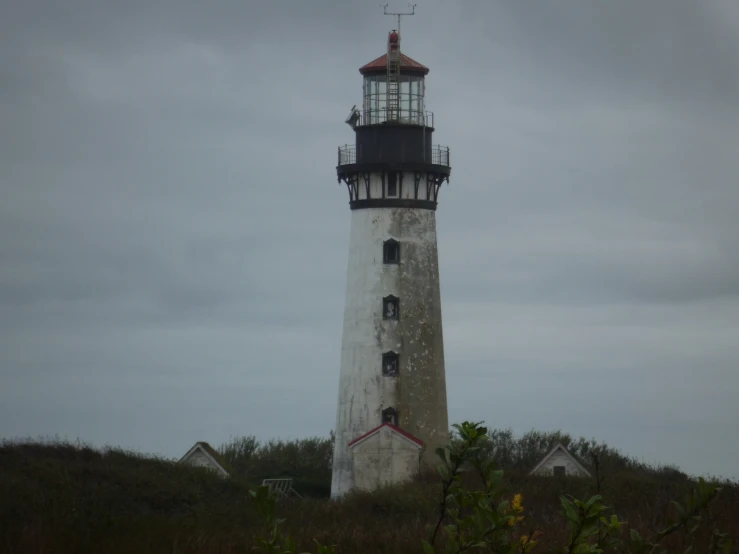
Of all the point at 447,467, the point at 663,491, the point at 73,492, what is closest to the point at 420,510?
the point at 663,491

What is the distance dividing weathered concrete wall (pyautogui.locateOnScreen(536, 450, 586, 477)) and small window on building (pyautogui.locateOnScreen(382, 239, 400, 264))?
20.9 feet

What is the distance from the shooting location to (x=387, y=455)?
105 ft

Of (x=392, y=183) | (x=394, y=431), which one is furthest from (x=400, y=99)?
(x=394, y=431)

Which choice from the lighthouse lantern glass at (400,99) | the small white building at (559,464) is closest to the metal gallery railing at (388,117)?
the lighthouse lantern glass at (400,99)

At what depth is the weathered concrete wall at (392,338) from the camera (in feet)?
Answer: 107

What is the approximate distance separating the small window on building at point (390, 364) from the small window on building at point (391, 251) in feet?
7.69

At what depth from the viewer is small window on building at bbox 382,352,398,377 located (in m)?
32.7

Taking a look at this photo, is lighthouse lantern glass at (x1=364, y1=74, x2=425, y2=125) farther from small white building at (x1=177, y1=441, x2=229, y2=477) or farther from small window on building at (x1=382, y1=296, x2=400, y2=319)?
small white building at (x1=177, y1=441, x2=229, y2=477)

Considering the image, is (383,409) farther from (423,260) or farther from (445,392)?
(423,260)

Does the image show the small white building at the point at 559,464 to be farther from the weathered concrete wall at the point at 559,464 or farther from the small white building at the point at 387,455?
the small white building at the point at 387,455

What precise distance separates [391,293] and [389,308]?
385mm

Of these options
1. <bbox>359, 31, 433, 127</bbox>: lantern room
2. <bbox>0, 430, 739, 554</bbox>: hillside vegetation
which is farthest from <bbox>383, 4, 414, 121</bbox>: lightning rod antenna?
<bbox>0, 430, 739, 554</bbox>: hillside vegetation

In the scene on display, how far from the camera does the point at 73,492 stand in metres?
22.5

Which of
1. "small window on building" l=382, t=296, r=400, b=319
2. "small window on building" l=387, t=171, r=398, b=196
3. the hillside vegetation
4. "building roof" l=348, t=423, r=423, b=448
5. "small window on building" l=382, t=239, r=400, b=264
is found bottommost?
the hillside vegetation
